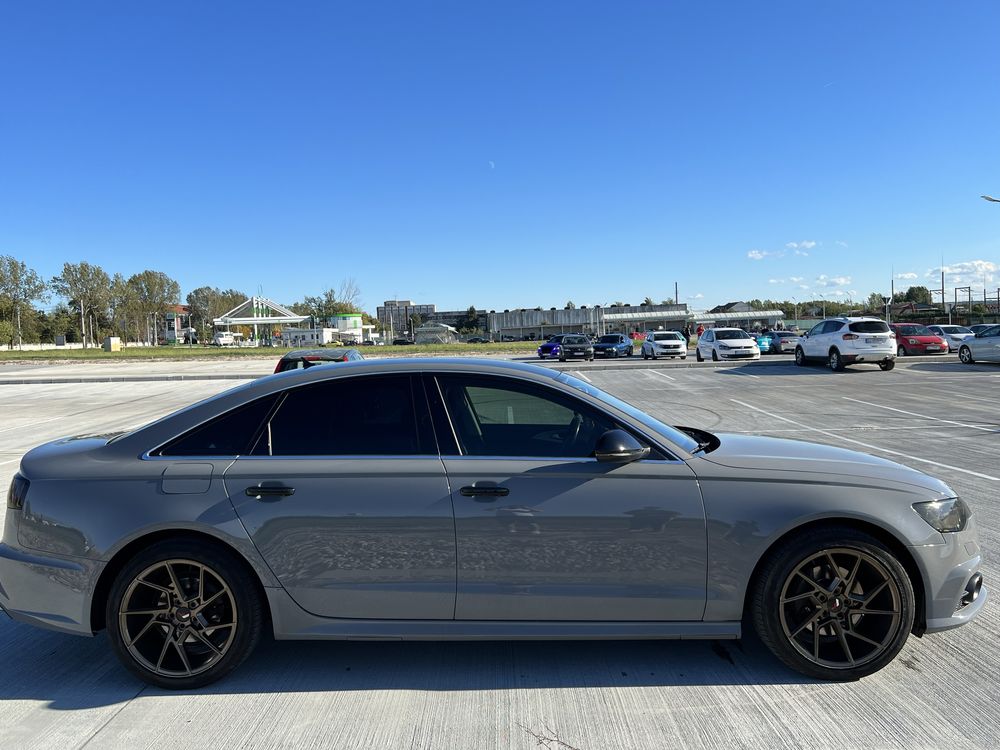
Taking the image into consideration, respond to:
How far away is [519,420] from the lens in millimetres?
3682

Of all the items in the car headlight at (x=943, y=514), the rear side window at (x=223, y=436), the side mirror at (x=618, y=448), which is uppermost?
the rear side window at (x=223, y=436)

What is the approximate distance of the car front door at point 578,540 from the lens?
3096 millimetres

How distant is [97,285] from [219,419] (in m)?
98.2

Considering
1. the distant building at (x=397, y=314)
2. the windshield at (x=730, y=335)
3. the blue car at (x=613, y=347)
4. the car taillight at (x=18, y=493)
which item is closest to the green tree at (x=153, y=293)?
the distant building at (x=397, y=314)

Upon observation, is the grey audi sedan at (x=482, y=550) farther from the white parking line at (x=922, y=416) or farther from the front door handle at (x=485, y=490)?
the white parking line at (x=922, y=416)

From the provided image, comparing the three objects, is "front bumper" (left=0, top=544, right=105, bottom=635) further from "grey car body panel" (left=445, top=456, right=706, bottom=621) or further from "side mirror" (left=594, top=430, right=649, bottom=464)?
"side mirror" (left=594, top=430, right=649, bottom=464)

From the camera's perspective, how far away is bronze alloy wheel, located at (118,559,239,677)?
3.19m

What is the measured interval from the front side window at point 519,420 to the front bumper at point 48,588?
187 cm

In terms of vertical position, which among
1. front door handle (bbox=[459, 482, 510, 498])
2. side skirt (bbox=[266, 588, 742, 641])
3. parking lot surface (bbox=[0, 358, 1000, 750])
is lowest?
parking lot surface (bbox=[0, 358, 1000, 750])

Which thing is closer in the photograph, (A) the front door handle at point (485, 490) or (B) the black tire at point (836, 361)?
(A) the front door handle at point (485, 490)

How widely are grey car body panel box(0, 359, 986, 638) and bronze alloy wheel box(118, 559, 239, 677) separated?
0.64 ft

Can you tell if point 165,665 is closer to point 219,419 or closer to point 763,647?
point 219,419

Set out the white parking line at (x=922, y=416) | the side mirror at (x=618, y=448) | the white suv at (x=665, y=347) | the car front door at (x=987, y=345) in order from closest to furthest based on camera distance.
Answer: the side mirror at (x=618, y=448) < the white parking line at (x=922, y=416) < the car front door at (x=987, y=345) < the white suv at (x=665, y=347)

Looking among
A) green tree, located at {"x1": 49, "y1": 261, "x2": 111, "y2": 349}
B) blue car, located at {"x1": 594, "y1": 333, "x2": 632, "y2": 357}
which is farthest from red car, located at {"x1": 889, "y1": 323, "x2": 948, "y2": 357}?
green tree, located at {"x1": 49, "y1": 261, "x2": 111, "y2": 349}
